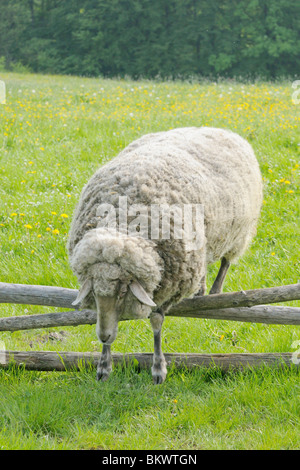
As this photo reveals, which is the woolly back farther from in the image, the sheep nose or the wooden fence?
the wooden fence

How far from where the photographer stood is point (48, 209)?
6871 mm

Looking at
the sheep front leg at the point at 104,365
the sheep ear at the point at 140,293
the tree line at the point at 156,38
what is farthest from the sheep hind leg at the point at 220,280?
the tree line at the point at 156,38

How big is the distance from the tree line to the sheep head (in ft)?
95.2

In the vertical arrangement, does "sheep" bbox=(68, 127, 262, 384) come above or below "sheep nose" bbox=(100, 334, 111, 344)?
above

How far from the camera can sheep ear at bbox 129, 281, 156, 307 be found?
331cm

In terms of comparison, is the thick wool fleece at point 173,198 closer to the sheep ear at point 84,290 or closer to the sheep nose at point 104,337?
the sheep ear at point 84,290

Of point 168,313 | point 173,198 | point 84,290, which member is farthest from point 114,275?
point 168,313

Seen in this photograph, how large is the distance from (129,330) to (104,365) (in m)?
0.81

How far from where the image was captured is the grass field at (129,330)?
11.6 ft

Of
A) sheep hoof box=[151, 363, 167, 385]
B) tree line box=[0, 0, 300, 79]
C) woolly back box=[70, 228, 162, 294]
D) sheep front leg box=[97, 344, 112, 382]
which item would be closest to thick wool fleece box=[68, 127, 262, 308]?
woolly back box=[70, 228, 162, 294]

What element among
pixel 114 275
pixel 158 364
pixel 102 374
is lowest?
pixel 102 374

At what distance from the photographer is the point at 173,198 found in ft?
12.5

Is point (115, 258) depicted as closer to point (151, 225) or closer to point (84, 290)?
point (84, 290)

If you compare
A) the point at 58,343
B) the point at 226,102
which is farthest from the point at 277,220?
the point at 226,102
